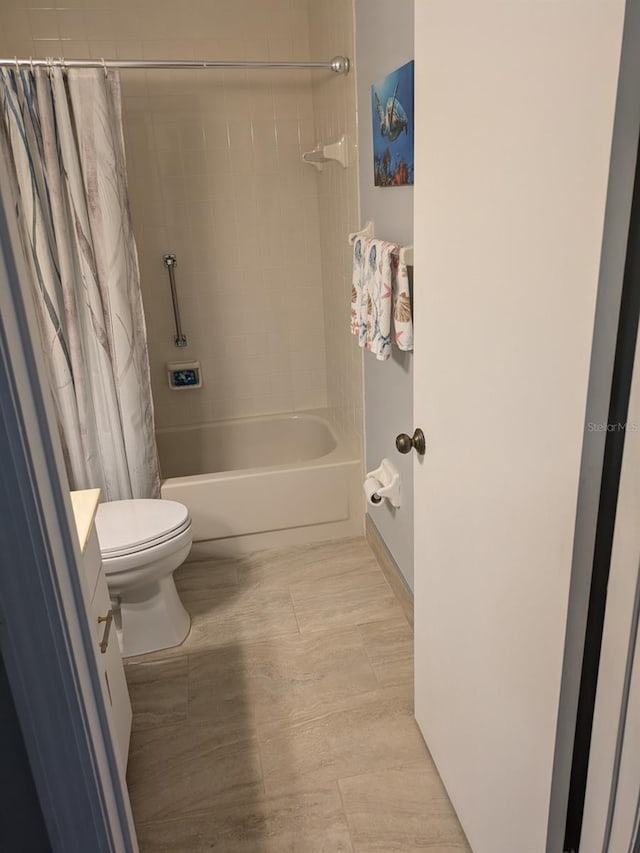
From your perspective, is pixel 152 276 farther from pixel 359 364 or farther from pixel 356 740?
pixel 356 740

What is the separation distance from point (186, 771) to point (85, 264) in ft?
5.34

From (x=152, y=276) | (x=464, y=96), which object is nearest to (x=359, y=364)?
(x=152, y=276)

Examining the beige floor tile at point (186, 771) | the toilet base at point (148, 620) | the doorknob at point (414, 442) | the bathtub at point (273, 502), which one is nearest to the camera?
the doorknob at point (414, 442)

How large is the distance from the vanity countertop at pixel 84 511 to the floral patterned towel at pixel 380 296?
2.99 feet

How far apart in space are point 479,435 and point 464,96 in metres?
0.57

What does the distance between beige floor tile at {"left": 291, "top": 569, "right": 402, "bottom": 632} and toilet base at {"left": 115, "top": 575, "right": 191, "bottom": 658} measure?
46 cm

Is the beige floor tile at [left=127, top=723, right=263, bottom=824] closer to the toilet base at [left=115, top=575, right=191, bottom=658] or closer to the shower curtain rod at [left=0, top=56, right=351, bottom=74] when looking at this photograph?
the toilet base at [left=115, top=575, right=191, bottom=658]

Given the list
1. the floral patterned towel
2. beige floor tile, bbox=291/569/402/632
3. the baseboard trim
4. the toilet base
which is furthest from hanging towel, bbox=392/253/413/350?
the toilet base

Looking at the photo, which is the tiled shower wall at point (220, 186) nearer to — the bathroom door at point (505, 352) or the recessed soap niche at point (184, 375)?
the recessed soap niche at point (184, 375)

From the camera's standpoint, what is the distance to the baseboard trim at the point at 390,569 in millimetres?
2230

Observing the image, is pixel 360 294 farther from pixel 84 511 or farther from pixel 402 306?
pixel 84 511

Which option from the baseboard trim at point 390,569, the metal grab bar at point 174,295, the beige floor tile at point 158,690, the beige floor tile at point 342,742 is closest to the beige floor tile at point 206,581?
the beige floor tile at point 158,690

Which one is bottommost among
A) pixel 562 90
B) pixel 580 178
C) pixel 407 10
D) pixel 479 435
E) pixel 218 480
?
pixel 218 480

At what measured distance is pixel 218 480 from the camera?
262cm
